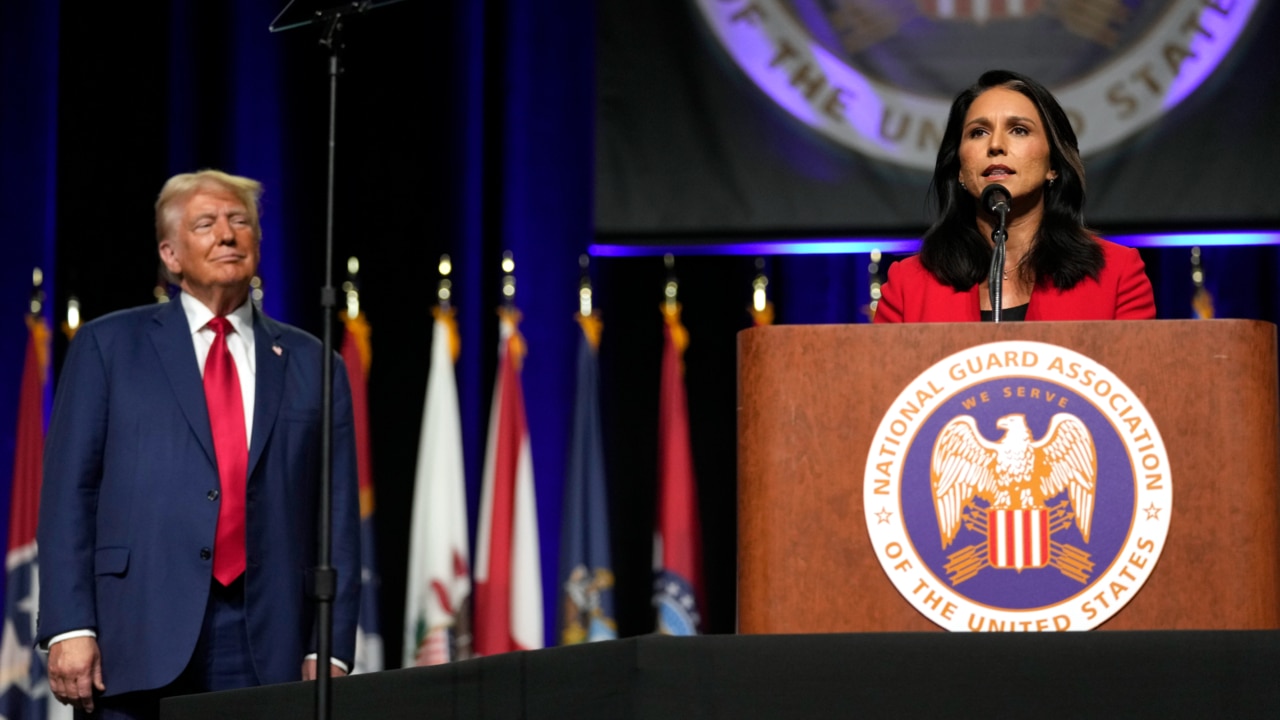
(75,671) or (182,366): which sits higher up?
(182,366)

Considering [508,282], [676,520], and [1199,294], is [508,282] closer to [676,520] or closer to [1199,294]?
[676,520]

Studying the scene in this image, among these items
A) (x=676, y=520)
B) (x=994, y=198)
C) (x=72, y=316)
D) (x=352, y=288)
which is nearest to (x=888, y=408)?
(x=994, y=198)

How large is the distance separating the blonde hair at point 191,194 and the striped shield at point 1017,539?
177 centimetres

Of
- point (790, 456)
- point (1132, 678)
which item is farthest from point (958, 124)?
point (1132, 678)

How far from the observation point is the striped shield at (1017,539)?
5.13 ft

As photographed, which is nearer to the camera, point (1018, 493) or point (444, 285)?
point (1018, 493)

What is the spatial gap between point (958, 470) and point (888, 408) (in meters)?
0.10

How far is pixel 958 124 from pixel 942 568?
3.25 feet

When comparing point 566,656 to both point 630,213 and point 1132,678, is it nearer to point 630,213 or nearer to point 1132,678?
point 1132,678

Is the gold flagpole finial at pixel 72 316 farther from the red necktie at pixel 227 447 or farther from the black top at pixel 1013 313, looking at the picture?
the black top at pixel 1013 313

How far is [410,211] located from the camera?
5.34 metres

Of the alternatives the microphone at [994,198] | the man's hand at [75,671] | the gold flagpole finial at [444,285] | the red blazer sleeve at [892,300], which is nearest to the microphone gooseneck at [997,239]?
the microphone at [994,198]

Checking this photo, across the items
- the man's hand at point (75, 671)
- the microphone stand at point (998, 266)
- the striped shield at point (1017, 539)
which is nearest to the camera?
the striped shield at point (1017, 539)

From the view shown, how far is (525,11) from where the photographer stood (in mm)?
5551
